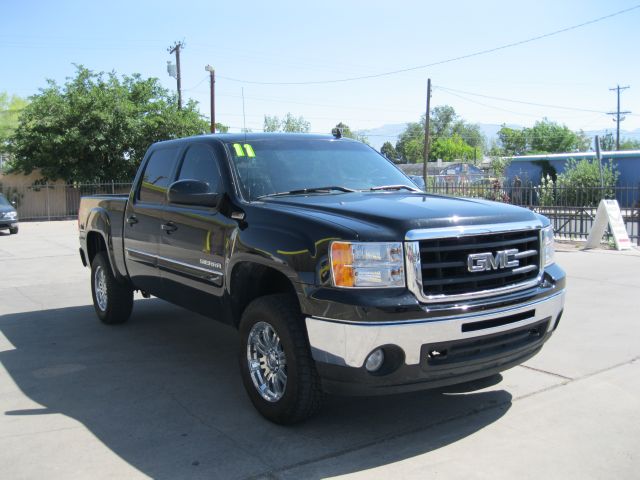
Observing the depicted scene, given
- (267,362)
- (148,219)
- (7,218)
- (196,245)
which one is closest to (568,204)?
(148,219)

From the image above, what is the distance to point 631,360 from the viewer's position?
18.1 ft

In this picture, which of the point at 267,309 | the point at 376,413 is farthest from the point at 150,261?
the point at 376,413

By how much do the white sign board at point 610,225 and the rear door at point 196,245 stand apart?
36.7ft

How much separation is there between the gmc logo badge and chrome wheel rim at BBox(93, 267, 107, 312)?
183 inches

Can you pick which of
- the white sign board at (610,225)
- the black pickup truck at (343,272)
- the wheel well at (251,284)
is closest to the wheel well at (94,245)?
the black pickup truck at (343,272)

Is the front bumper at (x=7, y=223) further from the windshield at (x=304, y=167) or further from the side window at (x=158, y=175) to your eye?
the windshield at (x=304, y=167)

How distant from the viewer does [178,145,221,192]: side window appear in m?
5.00

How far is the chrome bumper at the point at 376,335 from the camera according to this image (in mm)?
3486

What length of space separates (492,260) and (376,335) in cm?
93

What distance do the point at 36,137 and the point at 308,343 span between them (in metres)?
28.2

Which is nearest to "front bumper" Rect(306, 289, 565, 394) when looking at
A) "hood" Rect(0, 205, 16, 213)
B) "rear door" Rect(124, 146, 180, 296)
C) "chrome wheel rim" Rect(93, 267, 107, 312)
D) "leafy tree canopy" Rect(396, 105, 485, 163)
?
"rear door" Rect(124, 146, 180, 296)

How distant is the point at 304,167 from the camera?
506 centimetres

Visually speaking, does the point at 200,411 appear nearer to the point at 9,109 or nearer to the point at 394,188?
the point at 394,188

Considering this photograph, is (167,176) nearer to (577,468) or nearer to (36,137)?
(577,468)
